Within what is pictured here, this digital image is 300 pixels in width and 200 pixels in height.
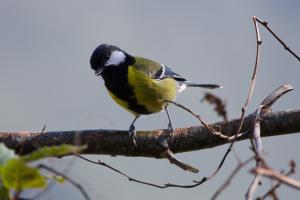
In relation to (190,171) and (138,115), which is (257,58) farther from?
(138,115)

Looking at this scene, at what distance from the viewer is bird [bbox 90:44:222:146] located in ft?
9.86

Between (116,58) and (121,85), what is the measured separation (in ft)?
0.68

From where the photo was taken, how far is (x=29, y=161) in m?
0.42

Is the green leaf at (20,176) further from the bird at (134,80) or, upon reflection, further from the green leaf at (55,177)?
the bird at (134,80)

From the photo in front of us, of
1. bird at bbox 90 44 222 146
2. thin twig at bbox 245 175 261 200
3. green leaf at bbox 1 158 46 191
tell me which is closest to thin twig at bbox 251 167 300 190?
thin twig at bbox 245 175 261 200

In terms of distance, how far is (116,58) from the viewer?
3197 mm

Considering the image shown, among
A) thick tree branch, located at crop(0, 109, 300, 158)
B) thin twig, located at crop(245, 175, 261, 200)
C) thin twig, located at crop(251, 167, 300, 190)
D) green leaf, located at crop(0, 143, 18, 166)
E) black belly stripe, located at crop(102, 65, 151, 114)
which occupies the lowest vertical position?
black belly stripe, located at crop(102, 65, 151, 114)

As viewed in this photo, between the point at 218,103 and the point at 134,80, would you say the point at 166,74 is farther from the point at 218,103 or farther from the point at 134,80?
the point at 218,103

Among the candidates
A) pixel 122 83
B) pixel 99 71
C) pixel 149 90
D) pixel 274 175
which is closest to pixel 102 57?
pixel 99 71

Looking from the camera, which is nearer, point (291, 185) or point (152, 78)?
point (291, 185)

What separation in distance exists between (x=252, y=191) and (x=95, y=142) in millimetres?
1432

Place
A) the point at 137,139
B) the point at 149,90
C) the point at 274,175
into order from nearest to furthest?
1. the point at 274,175
2. the point at 137,139
3. the point at 149,90

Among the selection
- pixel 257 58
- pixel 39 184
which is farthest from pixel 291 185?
pixel 257 58

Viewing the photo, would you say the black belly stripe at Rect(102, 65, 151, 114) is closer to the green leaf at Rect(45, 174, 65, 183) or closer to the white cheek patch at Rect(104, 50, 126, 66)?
the white cheek patch at Rect(104, 50, 126, 66)
